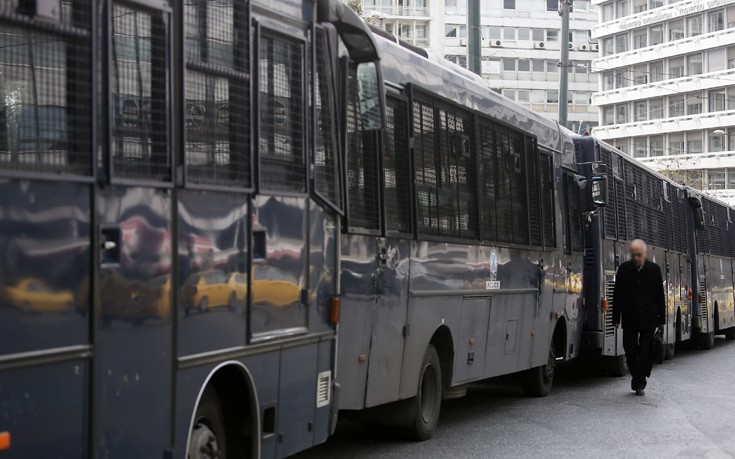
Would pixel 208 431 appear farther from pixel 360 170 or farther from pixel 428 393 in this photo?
pixel 428 393

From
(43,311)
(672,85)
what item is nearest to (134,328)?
(43,311)

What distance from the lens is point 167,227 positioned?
6426 millimetres

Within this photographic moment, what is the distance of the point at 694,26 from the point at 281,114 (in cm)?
8985

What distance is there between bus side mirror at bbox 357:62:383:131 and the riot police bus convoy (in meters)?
0.02

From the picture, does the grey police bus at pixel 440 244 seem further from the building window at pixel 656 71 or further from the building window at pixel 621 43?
the building window at pixel 621 43

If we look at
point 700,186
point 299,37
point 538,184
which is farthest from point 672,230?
point 700,186

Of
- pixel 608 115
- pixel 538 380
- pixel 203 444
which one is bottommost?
pixel 538 380

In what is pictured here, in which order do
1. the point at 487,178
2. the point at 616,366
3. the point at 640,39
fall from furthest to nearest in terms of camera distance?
the point at 640,39 → the point at 616,366 → the point at 487,178

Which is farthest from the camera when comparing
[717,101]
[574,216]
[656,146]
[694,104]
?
[656,146]

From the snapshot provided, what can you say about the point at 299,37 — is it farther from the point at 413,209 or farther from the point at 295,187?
the point at 413,209

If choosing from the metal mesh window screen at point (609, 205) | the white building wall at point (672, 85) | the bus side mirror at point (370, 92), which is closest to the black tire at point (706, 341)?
the metal mesh window screen at point (609, 205)

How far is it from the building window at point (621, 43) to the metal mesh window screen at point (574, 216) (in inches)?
3361

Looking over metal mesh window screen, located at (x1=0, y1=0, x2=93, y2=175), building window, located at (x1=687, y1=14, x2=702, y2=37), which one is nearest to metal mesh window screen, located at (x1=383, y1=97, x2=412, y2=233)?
metal mesh window screen, located at (x1=0, y1=0, x2=93, y2=175)

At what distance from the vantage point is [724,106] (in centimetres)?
9075
